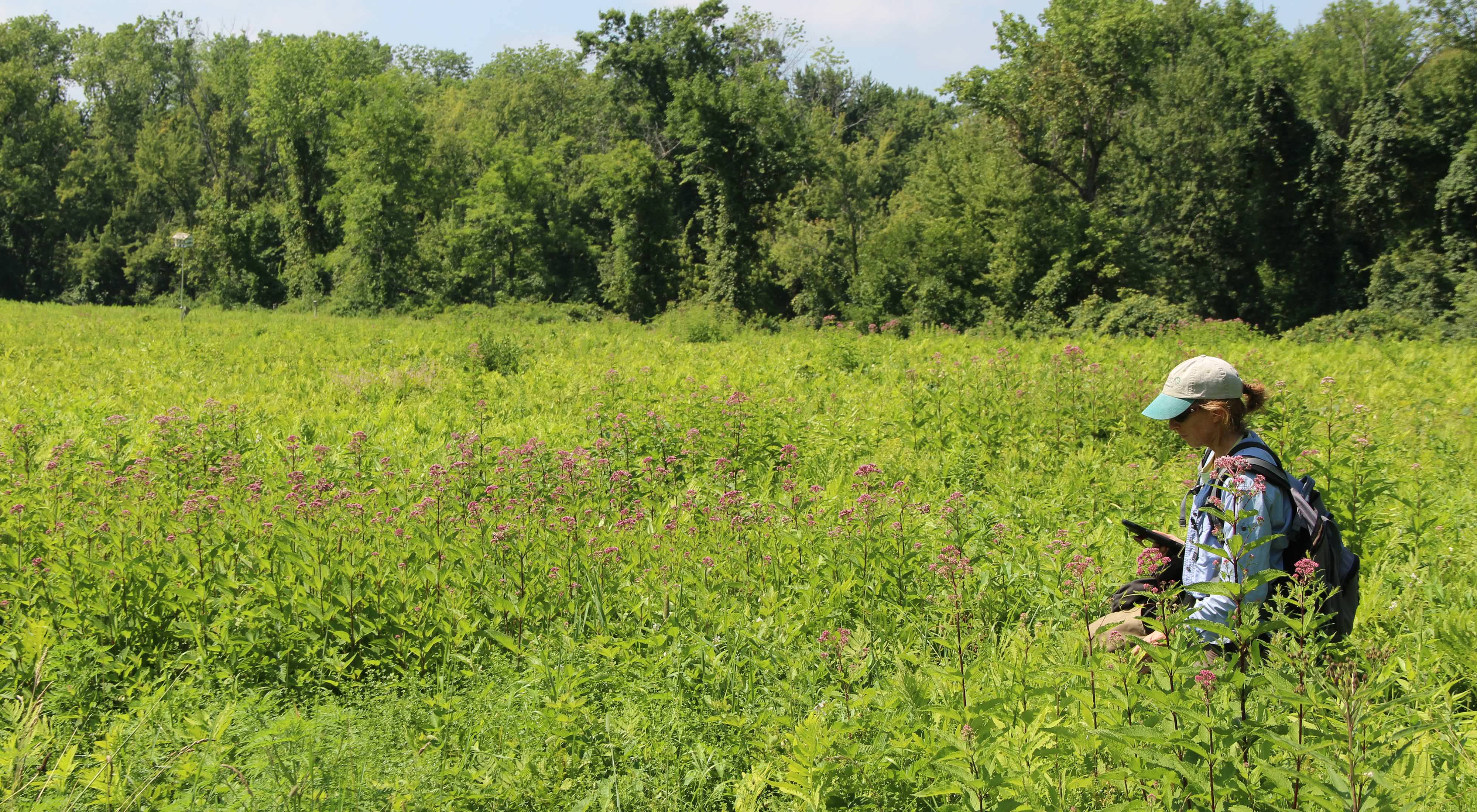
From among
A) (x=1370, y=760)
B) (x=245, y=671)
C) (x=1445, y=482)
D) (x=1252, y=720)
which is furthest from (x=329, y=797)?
(x=1445, y=482)

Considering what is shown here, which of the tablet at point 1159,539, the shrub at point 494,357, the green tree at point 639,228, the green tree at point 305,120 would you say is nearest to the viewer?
the tablet at point 1159,539

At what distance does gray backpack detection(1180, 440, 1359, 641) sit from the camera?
2.88 meters

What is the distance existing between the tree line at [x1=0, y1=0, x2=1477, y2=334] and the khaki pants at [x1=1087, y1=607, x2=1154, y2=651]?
953 inches

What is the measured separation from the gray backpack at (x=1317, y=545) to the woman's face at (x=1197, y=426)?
7.7 inches

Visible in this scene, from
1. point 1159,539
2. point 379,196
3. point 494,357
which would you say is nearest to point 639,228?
point 379,196

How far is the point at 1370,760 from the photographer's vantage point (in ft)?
7.52

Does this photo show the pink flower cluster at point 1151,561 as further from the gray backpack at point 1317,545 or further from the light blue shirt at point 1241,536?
the gray backpack at point 1317,545

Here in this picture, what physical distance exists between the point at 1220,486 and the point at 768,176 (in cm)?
3543

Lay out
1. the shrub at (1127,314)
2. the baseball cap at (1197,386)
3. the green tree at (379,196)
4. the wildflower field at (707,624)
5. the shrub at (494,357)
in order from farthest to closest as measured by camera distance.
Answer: the green tree at (379,196) < the shrub at (1127,314) < the shrub at (494,357) < the baseball cap at (1197,386) < the wildflower field at (707,624)

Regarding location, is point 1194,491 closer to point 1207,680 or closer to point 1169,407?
point 1169,407

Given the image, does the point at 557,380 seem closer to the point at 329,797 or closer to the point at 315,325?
the point at 329,797

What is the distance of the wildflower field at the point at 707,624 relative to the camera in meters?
2.61

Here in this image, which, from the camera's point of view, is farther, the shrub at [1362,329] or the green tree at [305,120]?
the green tree at [305,120]

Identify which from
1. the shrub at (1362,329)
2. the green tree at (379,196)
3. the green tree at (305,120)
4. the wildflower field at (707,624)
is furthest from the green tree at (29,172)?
the shrub at (1362,329)
